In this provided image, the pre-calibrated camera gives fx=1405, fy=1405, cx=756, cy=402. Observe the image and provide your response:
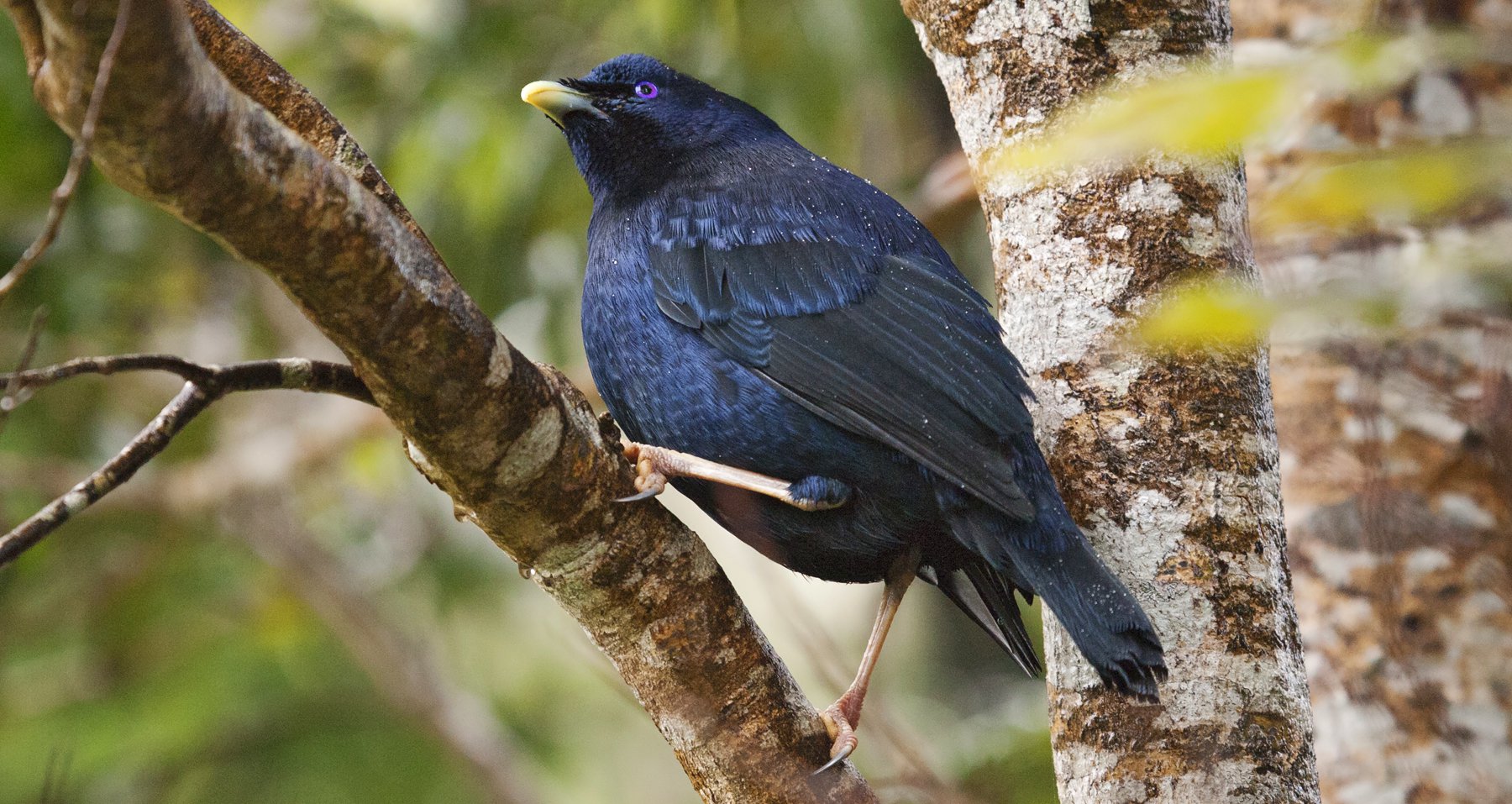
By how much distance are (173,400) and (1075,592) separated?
167cm

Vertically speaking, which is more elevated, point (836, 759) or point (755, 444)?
point (755, 444)

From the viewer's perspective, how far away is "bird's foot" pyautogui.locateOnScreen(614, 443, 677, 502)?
2863mm

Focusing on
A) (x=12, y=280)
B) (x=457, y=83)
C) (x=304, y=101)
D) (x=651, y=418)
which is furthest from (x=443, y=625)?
(x=12, y=280)

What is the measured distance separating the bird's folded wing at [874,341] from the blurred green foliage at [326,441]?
2.51 metres

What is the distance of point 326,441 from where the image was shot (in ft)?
22.4

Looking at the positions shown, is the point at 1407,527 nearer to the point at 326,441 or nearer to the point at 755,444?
the point at 755,444

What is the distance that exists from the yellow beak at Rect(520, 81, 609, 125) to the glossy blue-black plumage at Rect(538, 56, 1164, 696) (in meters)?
0.27

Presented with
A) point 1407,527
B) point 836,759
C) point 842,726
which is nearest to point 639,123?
point 842,726

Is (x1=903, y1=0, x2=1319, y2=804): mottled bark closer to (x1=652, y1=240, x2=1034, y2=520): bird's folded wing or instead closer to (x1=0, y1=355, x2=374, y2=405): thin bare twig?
(x1=652, y1=240, x2=1034, y2=520): bird's folded wing

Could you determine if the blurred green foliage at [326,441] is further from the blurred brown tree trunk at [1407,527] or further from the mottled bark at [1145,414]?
the mottled bark at [1145,414]

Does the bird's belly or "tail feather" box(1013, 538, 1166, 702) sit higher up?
the bird's belly

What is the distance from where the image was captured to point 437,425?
7.39ft

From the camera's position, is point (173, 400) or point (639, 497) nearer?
point (173, 400)

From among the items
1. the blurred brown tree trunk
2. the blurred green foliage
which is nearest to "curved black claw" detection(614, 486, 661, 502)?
the blurred brown tree trunk
